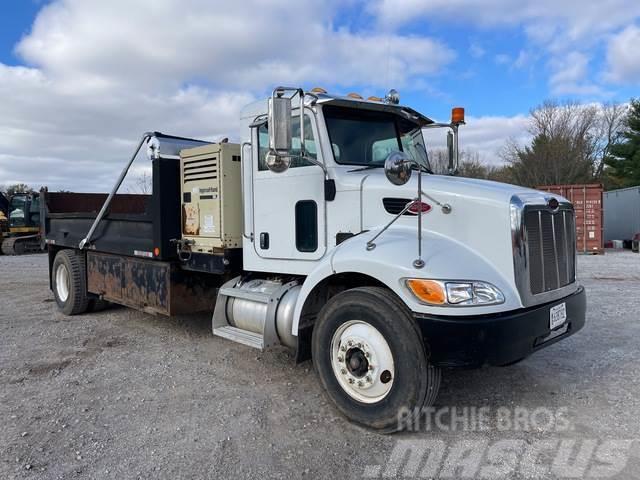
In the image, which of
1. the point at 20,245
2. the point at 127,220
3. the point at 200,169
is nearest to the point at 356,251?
A: the point at 200,169

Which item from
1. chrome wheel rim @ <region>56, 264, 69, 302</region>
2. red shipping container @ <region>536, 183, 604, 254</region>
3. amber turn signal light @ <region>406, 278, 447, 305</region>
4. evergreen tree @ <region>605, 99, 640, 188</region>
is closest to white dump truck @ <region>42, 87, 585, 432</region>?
amber turn signal light @ <region>406, 278, 447, 305</region>

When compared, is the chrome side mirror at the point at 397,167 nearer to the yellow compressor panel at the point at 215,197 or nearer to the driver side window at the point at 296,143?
the driver side window at the point at 296,143

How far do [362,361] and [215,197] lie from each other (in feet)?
8.54

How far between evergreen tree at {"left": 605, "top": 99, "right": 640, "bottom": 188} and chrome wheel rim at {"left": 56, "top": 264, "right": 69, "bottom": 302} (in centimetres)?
3469

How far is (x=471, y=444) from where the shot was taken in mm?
3592

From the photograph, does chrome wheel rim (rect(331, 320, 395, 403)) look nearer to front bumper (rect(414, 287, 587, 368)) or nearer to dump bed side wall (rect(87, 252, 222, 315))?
front bumper (rect(414, 287, 587, 368))

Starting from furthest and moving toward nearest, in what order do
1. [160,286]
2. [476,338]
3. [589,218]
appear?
[589,218], [160,286], [476,338]

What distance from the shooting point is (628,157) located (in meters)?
34.5

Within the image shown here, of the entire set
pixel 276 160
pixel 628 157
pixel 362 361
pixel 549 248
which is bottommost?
pixel 362 361

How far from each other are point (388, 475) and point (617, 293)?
8102 millimetres

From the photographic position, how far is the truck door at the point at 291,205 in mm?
4637

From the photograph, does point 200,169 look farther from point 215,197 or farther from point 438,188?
point 438,188

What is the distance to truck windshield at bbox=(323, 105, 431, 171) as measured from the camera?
4.66 m

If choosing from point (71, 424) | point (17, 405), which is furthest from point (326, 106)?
point (17, 405)
